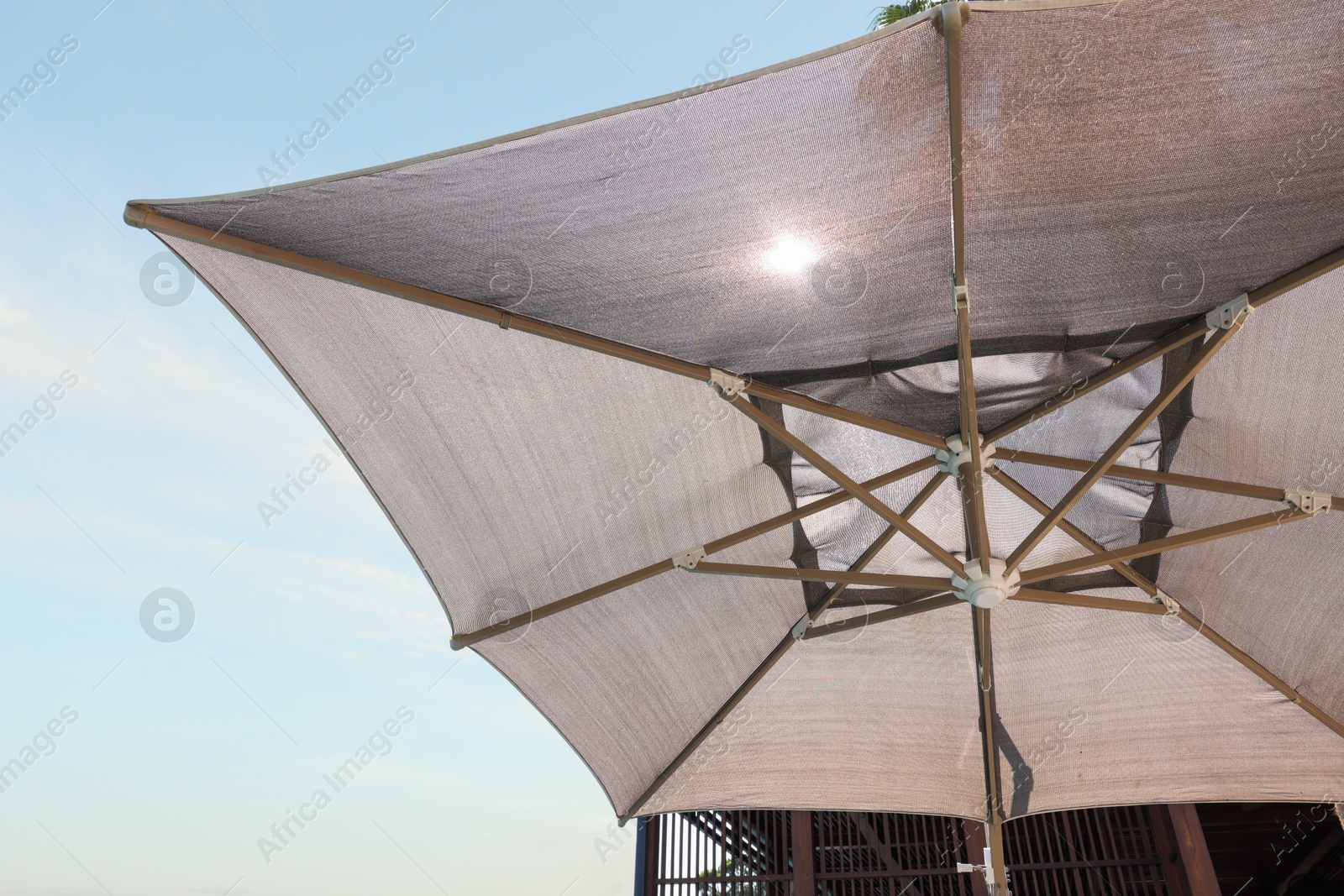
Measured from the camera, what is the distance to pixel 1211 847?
9312mm

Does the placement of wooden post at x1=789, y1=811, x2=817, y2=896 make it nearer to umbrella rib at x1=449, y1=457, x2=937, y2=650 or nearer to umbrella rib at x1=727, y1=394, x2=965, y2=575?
umbrella rib at x1=449, y1=457, x2=937, y2=650

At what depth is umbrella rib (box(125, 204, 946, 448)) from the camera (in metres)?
2.44

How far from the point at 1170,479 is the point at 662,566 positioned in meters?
2.07

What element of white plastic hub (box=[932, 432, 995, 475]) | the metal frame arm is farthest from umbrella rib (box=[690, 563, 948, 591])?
white plastic hub (box=[932, 432, 995, 475])

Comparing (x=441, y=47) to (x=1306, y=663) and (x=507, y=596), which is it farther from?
(x=1306, y=663)

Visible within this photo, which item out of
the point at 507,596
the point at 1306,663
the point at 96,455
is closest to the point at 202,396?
the point at 96,455

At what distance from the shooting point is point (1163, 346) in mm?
3020

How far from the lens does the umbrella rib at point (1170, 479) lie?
3037mm

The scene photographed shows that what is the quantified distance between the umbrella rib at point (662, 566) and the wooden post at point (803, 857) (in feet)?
14.0

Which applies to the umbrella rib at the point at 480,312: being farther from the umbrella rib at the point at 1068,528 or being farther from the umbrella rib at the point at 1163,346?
the umbrella rib at the point at 1068,528

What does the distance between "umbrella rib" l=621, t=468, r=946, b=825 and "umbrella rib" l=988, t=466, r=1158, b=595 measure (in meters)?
0.32

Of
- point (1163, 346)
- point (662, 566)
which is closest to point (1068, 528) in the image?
point (1163, 346)

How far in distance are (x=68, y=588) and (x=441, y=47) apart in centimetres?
869

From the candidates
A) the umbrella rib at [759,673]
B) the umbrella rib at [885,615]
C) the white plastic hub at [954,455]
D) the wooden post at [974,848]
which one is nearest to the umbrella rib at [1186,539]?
the white plastic hub at [954,455]
